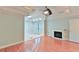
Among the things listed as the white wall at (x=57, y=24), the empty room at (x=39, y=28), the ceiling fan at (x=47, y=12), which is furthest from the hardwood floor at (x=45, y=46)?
the ceiling fan at (x=47, y=12)

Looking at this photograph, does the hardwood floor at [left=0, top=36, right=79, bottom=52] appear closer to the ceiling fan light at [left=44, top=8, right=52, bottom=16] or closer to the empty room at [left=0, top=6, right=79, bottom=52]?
the empty room at [left=0, top=6, right=79, bottom=52]

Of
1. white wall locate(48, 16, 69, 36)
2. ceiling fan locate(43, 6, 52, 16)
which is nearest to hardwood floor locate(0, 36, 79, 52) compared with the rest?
white wall locate(48, 16, 69, 36)

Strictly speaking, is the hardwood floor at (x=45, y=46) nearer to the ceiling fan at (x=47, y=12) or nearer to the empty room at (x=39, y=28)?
the empty room at (x=39, y=28)

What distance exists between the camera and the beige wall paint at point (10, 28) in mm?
1558

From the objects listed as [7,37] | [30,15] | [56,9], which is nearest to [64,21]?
[56,9]

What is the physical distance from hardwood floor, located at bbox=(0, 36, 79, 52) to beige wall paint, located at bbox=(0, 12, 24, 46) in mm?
98

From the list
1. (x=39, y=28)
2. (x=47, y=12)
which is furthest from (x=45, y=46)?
(x=47, y=12)

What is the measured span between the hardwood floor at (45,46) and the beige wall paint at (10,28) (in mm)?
98

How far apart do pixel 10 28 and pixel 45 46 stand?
21.5 inches

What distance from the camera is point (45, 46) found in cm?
162
